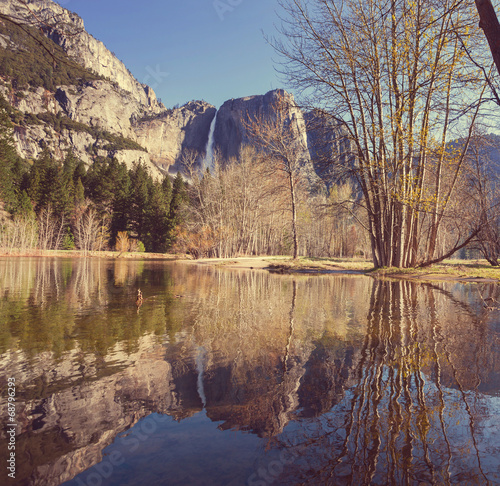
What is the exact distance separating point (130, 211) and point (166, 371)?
54744mm

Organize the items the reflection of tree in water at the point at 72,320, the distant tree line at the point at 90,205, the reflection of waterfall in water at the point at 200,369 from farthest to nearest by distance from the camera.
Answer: the distant tree line at the point at 90,205, the reflection of tree in water at the point at 72,320, the reflection of waterfall in water at the point at 200,369

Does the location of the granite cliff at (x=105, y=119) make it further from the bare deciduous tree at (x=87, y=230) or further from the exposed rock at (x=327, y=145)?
the exposed rock at (x=327, y=145)

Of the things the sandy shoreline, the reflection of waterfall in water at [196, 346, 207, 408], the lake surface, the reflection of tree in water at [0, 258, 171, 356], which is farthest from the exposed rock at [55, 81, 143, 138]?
the reflection of waterfall in water at [196, 346, 207, 408]

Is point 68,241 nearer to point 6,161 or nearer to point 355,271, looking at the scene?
point 6,161

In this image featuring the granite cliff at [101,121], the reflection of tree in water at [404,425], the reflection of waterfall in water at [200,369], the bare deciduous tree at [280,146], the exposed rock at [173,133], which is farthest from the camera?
the exposed rock at [173,133]

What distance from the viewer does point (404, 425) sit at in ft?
6.76

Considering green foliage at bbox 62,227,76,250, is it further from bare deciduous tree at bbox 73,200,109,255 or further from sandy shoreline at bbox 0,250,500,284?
sandy shoreline at bbox 0,250,500,284

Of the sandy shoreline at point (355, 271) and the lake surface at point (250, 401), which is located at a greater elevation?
the sandy shoreline at point (355, 271)

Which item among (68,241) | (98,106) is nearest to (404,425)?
(68,241)

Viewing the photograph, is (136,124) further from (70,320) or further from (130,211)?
(70,320)

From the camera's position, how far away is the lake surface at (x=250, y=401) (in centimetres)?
170

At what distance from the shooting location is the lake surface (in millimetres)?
1698

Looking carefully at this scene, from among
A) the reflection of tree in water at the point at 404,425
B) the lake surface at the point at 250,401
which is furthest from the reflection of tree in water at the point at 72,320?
the reflection of tree in water at the point at 404,425

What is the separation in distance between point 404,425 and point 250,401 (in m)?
0.99
